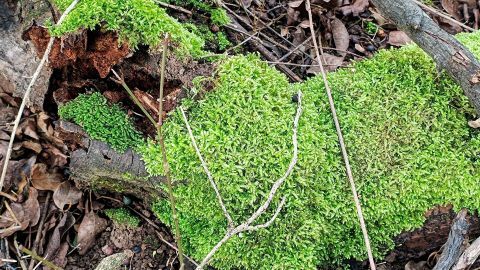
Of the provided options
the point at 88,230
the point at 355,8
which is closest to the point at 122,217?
the point at 88,230

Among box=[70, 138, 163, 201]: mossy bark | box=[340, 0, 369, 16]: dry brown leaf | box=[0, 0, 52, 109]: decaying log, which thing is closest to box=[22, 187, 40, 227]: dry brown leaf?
box=[70, 138, 163, 201]: mossy bark

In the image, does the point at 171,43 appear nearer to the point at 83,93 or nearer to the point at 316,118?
the point at 83,93

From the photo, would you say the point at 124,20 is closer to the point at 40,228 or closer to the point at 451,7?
the point at 40,228

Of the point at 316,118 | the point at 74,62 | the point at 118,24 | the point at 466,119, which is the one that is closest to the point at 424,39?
the point at 466,119

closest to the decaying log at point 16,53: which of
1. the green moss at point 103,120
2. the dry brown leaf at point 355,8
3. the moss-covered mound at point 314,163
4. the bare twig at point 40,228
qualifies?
the green moss at point 103,120

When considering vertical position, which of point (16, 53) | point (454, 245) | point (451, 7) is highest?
point (16, 53)

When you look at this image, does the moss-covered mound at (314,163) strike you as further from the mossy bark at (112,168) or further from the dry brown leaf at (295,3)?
the dry brown leaf at (295,3)
